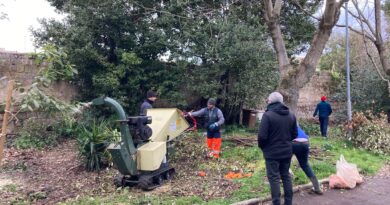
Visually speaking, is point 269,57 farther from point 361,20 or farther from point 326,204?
point 326,204

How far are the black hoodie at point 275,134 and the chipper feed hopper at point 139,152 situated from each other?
2.24m

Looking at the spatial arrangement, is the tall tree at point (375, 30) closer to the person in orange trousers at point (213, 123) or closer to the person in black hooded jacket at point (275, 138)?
the person in orange trousers at point (213, 123)

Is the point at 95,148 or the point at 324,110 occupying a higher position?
the point at 324,110

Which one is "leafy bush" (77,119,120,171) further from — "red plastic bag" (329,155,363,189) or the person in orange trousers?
"red plastic bag" (329,155,363,189)

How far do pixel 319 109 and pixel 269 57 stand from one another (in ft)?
9.70

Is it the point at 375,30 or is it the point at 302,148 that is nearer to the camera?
the point at 302,148

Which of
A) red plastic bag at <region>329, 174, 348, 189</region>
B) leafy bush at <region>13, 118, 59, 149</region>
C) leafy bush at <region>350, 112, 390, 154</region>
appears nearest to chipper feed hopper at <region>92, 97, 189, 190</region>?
red plastic bag at <region>329, 174, 348, 189</region>

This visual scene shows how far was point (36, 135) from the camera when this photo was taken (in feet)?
37.9

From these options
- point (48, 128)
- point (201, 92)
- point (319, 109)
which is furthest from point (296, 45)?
point (48, 128)

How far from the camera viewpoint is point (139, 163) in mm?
6969

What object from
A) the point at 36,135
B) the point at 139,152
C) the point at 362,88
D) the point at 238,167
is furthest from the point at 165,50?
the point at 362,88

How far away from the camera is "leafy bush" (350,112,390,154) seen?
10891mm

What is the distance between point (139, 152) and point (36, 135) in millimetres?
6009

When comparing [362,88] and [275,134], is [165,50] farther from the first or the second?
[362,88]
